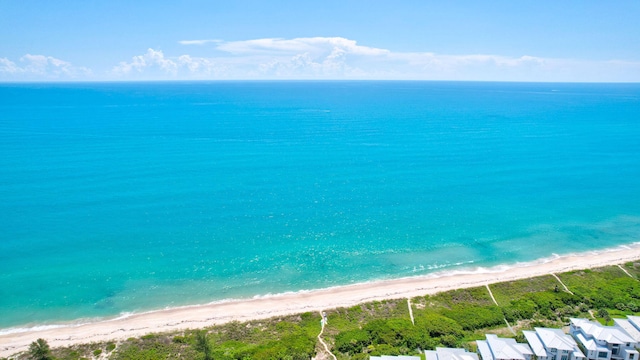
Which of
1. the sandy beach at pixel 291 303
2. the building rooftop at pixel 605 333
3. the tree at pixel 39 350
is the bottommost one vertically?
the sandy beach at pixel 291 303

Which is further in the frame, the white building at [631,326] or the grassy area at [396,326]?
the grassy area at [396,326]

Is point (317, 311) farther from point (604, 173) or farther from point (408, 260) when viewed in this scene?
point (604, 173)

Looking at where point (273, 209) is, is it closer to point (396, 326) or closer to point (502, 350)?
point (396, 326)

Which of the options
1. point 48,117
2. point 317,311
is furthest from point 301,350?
point 48,117

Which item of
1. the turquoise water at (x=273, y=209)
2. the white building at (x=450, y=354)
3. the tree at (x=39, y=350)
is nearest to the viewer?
the white building at (x=450, y=354)

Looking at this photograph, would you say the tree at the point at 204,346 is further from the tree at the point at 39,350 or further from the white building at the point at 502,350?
the white building at the point at 502,350

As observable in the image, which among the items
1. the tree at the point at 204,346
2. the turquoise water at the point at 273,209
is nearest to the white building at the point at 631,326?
the turquoise water at the point at 273,209
